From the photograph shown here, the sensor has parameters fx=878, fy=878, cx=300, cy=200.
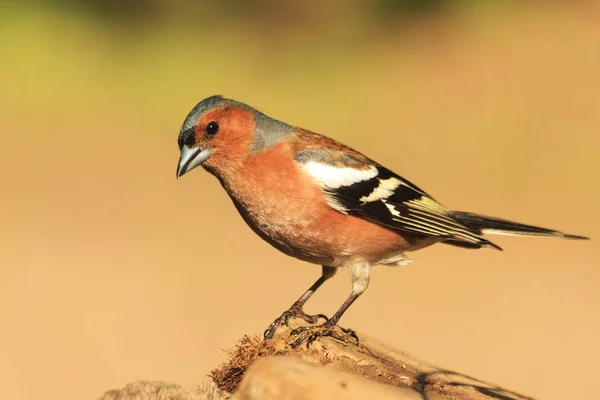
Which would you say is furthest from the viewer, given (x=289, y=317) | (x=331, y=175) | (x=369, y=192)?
(x=369, y=192)

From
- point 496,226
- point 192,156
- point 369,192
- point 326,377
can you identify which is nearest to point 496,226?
point 496,226

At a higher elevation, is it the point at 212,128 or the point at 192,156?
the point at 212,128

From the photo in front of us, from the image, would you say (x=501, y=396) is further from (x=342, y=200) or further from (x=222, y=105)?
(x=222, y=105)

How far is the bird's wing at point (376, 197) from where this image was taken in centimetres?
502

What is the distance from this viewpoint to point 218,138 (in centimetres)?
499

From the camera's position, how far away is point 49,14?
15.0 m

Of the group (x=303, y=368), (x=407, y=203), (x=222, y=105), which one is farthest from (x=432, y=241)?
(x=303, y=368)

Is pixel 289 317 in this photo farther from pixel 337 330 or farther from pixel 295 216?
pixel 295 216

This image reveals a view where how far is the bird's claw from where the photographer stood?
14.0ft

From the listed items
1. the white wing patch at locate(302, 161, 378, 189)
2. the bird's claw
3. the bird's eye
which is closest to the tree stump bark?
the bird's claw

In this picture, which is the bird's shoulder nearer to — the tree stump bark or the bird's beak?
the bird's beak

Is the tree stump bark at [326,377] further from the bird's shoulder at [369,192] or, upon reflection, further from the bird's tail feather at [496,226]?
the bird's tail feather at [496,226]

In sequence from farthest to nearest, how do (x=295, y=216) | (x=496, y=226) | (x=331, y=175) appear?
1. (x=496, y=226)
2. (x=331, y=175)
3. (x=295, y=216)

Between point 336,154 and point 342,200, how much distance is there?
0.39 meters
